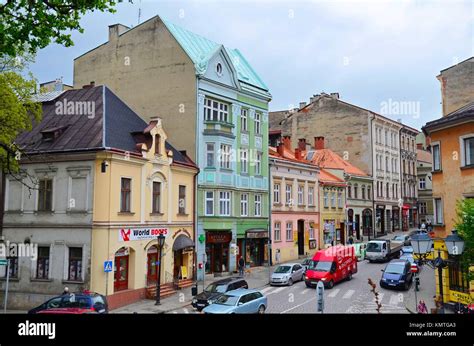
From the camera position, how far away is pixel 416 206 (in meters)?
74.2

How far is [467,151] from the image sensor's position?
77.9 feet

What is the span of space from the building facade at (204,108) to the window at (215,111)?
45 mm

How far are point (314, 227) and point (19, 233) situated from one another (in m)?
29.9

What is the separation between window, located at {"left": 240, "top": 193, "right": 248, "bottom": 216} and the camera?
37.7 meters

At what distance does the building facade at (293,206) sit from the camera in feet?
138

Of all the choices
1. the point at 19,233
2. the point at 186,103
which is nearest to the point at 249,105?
the point at 186,103

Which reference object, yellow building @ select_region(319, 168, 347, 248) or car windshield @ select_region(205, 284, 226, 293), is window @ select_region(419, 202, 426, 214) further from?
car windshield @ select_region(205, 284, 226, 293)

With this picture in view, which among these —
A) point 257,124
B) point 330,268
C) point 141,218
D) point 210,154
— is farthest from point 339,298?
point 257,124

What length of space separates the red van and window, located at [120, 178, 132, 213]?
39.5 feet

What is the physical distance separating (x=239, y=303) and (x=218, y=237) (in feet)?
49.3

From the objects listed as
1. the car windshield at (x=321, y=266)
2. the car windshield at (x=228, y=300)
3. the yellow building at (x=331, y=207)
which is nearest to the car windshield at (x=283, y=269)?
the car windshield at (x=321, y=266)

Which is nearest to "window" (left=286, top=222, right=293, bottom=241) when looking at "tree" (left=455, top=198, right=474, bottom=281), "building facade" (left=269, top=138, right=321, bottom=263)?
"building facade" (left=269, top=138, right=321, bottom=263)

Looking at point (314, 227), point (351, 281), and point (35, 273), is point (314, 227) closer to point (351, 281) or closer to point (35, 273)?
point (351, 281)

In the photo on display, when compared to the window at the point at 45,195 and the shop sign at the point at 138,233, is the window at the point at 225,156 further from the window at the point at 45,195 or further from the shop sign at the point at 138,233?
the window at the point at 45,195
